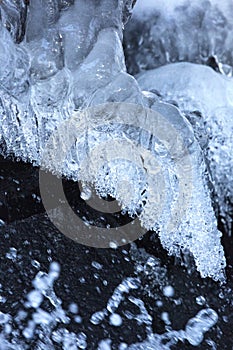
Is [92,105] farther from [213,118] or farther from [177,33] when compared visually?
[177,33]

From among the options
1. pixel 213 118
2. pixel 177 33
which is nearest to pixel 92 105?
pixel 213 118

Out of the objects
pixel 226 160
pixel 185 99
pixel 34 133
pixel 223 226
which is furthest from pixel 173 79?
pixel 34 133

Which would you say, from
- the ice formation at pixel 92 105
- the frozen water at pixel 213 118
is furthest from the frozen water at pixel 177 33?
the ice formation at pixel 92 105

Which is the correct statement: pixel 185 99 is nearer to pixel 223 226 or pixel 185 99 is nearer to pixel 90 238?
pixel 223 226

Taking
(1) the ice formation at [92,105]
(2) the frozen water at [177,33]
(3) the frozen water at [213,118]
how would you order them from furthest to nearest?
1. (2) the frozen water at [177,33]
2. (3) the frozen water at [213,118]
3. (1) the ice formation at [92,105]

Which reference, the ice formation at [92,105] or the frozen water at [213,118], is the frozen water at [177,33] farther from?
the ice formation at [92,105]

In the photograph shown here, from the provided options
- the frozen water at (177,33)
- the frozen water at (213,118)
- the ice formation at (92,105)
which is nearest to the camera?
the ice formation at (92,105)

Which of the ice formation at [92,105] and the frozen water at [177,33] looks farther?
the frozen water at [177,33]
